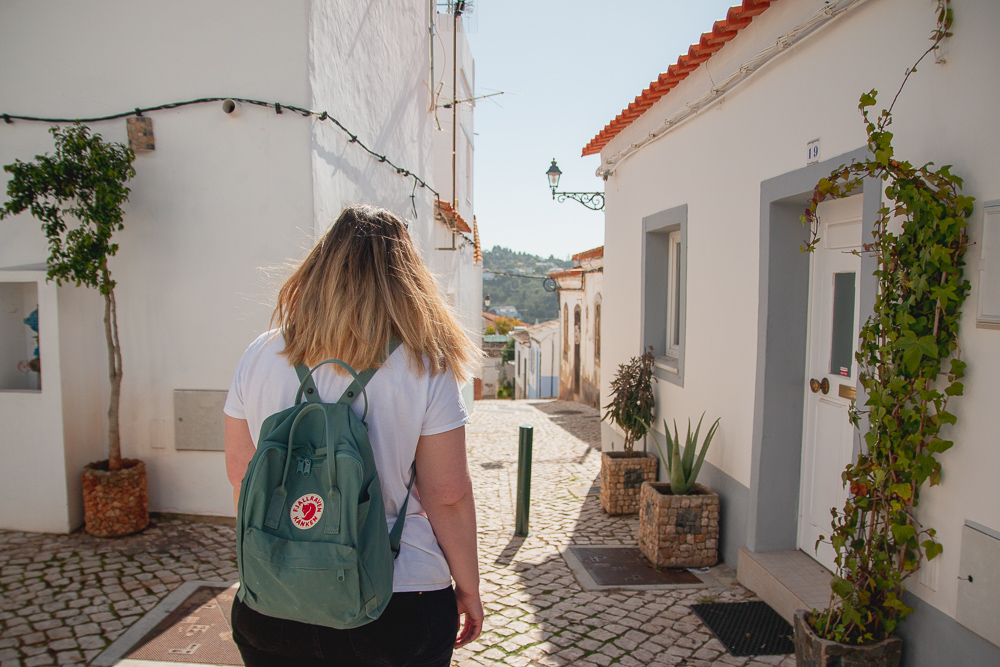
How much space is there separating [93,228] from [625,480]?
4.77 m

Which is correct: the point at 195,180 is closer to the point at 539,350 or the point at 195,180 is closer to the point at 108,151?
the point at 108,151

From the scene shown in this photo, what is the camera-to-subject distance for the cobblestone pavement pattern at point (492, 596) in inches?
130

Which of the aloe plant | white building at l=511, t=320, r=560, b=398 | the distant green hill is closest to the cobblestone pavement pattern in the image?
the aloe plant

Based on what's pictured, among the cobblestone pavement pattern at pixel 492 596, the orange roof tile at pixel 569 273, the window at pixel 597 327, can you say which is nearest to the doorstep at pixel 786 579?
the cobblestone pavement pattern at pixel 492 596

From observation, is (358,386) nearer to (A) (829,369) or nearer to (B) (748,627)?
(B) (748,627)

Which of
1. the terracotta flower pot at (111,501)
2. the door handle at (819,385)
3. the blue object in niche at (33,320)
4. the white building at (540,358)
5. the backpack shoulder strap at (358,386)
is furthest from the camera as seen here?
the white building at (540,358)

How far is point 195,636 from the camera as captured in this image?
3.42 m

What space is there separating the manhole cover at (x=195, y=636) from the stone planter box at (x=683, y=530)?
268 cm

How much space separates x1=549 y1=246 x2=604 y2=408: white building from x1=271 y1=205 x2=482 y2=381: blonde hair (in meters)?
11.9

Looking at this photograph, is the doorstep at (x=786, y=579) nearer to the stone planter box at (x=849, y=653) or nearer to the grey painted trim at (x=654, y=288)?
the stone planter box at (x=849, y=653)

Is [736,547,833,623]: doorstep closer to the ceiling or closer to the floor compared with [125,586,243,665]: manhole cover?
closer to the ceiling

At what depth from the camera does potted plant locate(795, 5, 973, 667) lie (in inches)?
97.4

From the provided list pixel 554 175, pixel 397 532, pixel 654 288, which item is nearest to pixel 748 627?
pixel 397 532

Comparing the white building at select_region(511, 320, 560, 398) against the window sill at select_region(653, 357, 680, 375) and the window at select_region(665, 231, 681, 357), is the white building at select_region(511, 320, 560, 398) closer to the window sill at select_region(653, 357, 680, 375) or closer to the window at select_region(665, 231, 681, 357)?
the window at select_region(665, 231, 681, 357)
